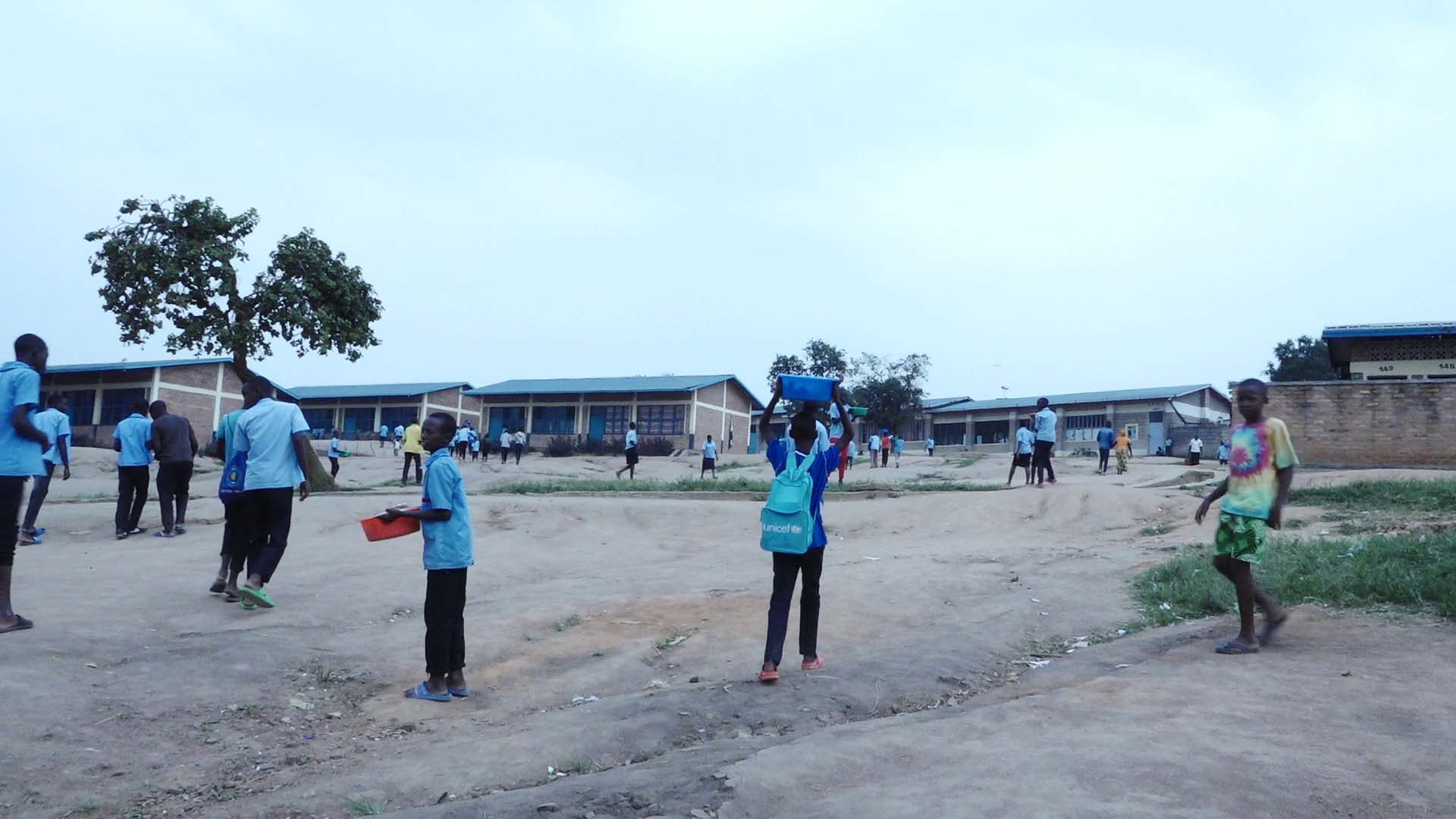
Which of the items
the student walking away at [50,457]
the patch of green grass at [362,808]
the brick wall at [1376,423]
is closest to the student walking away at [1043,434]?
the brick wall at [1376,423]

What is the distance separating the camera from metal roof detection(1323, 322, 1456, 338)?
24688 mm

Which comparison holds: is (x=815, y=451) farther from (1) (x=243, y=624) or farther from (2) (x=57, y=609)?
(2) (x=57, y=609)

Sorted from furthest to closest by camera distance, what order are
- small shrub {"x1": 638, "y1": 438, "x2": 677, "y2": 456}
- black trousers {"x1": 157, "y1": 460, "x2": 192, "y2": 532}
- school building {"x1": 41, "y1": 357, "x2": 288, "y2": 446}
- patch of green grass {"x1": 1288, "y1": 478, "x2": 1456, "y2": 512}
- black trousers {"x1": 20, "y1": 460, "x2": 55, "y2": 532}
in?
1. small shrub {"x1": 638, "y1": 438, "x2": 677, "y2": 456}
2. school building {"x1": 41, "y1": 357, "x2": 288, "y2": 446}
3. patch of green grass {"x1": 1288, "y1": 478, "x2": 1456, "y2": 512}
4. black trousers {"x1": 157, "y1": 460, "x2": 192, "y2": 532}
5. black trousers {"x1": 20, "y1": 460, "x2": 55, "y2": 532}

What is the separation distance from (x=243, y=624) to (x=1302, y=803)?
6224 millimetres

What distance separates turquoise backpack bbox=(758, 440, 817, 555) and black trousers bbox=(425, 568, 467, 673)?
1.73 metres

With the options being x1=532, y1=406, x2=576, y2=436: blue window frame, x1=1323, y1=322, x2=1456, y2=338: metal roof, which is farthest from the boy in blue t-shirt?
x1=532, y1=406, x2=576, y2=436: blue window frame

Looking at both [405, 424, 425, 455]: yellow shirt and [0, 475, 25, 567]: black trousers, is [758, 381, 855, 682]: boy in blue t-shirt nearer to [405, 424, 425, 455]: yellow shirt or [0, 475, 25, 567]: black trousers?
[0, 475, 25, 567]: black trousers

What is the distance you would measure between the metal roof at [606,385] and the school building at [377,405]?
2009 mm

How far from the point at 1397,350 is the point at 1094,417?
854 inches

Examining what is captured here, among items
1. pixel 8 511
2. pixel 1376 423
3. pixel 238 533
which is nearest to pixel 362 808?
pixel 8 511

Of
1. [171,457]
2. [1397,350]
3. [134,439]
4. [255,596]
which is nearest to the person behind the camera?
[255,596]

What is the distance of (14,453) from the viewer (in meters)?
5.95

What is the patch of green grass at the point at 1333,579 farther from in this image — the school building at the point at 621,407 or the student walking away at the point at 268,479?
the school building at the point at 621,407

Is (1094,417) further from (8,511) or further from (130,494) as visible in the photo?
(8,511)
